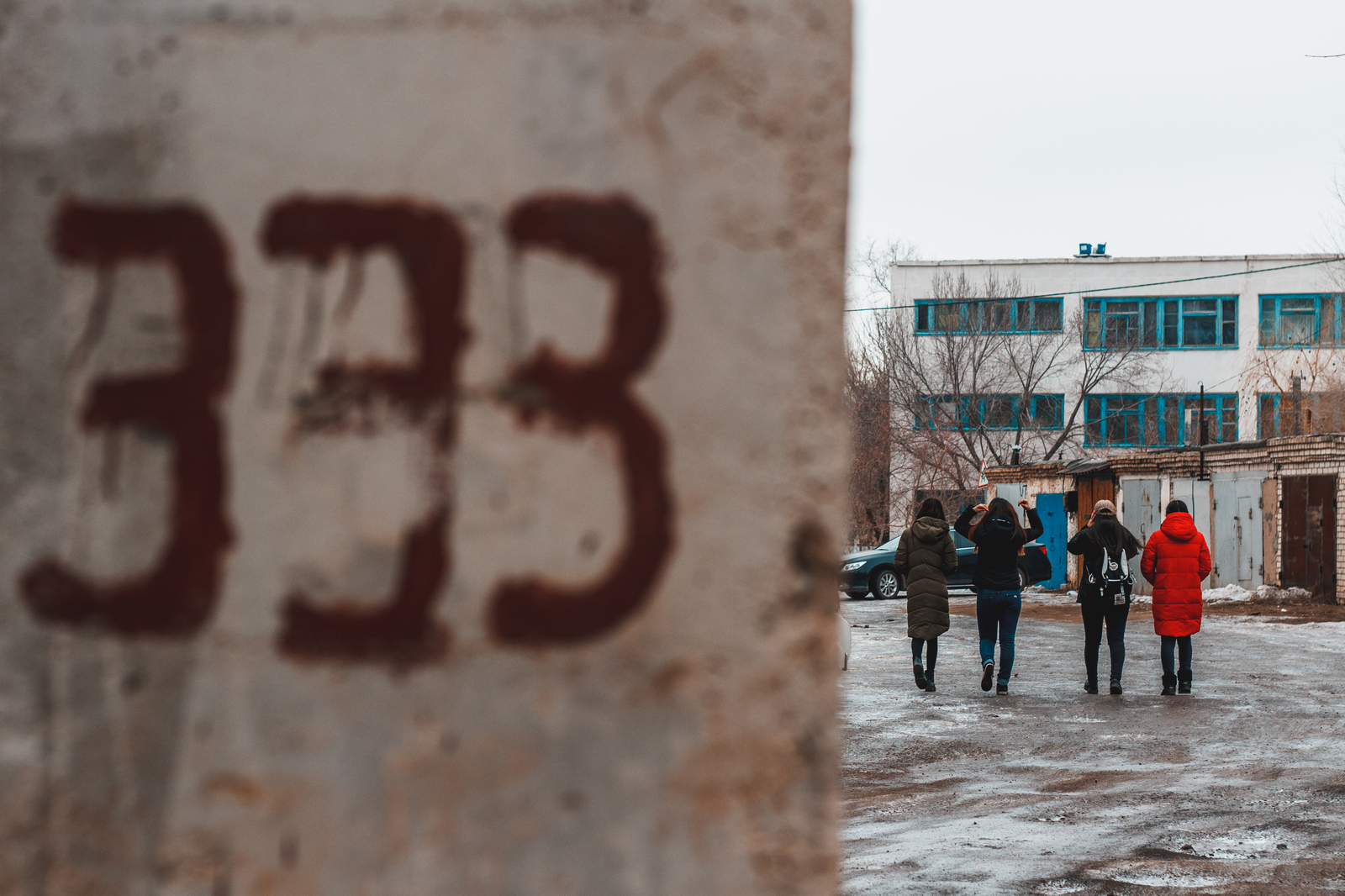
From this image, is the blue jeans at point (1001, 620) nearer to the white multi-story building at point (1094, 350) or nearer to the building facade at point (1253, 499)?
the building facade at point (1253, 499)

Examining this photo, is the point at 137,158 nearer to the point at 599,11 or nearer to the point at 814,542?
the point at 599,11

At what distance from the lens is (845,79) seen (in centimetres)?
158

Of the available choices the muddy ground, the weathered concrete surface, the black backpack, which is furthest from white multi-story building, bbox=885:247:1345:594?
the weathered concrete surface

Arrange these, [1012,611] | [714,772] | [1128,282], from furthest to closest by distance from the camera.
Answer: [1128,282]
[1012,611]
[714,772]

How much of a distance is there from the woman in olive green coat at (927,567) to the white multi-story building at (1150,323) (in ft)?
97.4

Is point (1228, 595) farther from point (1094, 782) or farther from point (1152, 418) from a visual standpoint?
point (1152, 418)

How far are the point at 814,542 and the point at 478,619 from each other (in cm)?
45

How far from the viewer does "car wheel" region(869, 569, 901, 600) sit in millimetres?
23656

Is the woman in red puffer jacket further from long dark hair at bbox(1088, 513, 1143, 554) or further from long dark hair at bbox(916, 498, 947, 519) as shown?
long dark hair at bbox(916, 498, 947, 519)

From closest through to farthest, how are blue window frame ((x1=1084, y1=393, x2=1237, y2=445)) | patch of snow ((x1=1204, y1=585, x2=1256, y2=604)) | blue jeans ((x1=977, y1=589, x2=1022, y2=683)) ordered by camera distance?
1. blue jeans ((x1=977, y1=589, x2=1022, y2=683))
2. patch of snow ((x1=1204, y1=585, x2=1256, y2=604))
3. blue window frame ((x1=1084, y1=393, x2=1237, y2=445))

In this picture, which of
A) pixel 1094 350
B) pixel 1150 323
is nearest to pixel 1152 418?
pixel 1094 350

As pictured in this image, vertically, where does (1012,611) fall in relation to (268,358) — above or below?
below

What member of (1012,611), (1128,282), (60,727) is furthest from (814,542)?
(1128,282)

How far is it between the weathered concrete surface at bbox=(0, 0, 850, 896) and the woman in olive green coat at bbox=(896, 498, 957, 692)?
8727 mm
